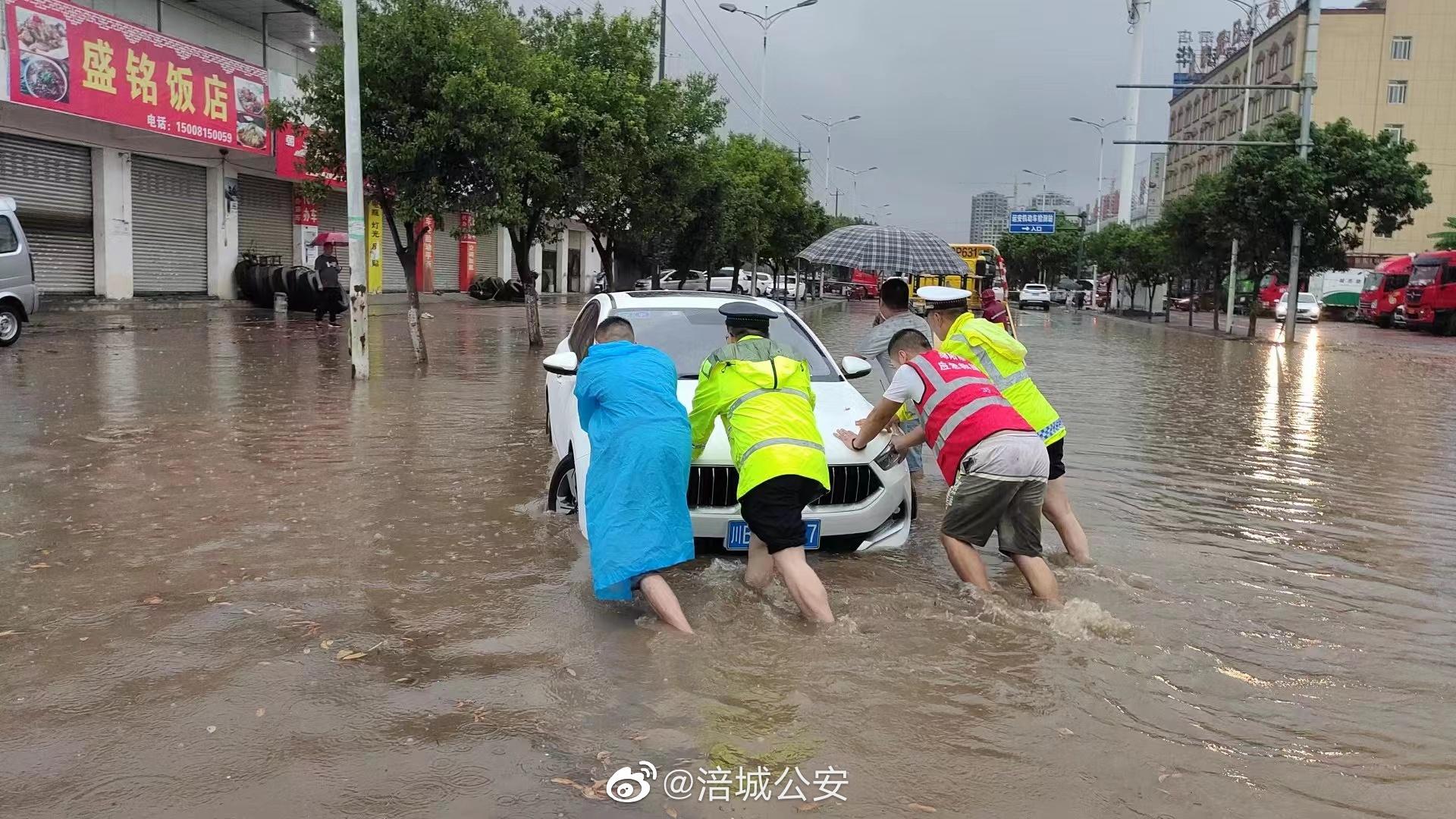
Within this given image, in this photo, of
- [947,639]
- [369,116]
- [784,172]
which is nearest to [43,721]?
[947,639]

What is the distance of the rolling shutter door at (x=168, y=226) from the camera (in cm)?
2366

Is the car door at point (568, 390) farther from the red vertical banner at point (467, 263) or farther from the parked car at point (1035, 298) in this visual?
the parked car at point (1035, 298)

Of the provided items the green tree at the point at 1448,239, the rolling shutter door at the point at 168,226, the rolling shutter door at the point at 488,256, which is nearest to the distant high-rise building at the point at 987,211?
the green tree at the point at 1448,239

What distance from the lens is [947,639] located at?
473 cm

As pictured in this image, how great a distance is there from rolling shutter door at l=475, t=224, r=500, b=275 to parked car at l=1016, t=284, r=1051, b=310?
30.3 metres

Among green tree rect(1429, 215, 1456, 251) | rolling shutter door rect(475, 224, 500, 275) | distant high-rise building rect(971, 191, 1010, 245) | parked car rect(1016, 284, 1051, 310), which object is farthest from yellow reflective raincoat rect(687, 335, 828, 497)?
distant high-rise building rect(971, 191, 1010, 245)

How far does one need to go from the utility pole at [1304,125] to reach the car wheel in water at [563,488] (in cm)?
2525

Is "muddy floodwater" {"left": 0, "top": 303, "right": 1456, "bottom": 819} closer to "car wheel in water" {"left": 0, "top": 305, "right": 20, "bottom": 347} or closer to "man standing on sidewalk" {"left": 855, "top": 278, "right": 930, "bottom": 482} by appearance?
"man standing on sidewalk" {"left": 855, "top": 278, "right": 930, "bottom": 482}

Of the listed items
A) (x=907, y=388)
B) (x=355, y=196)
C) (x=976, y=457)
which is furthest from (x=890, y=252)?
(x=355, y=196)

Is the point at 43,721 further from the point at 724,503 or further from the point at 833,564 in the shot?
the point at 833,564

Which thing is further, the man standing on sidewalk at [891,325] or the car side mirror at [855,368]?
the man standing on sidewalk at [891,325]

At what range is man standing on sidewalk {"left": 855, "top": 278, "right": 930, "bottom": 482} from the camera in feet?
24.6

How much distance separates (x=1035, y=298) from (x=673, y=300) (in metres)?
55.7

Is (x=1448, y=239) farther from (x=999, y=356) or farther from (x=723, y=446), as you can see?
(x=723, y=446)
